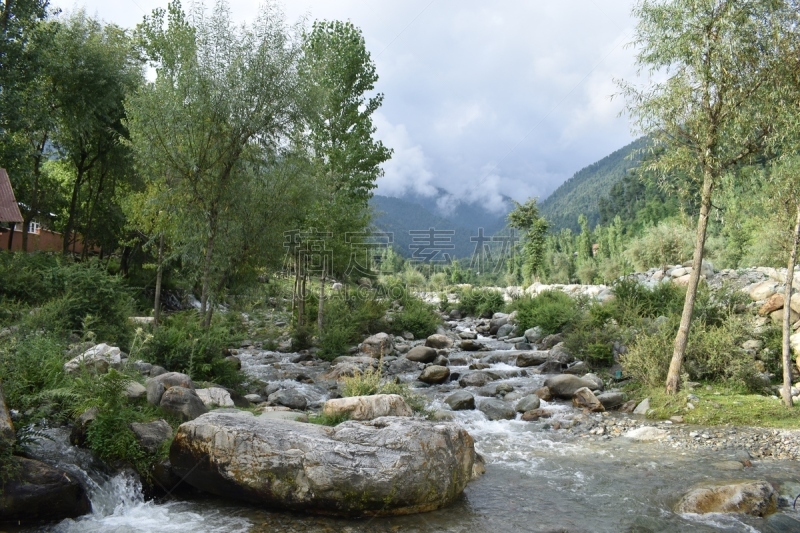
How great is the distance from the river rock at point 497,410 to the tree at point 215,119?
9017mm

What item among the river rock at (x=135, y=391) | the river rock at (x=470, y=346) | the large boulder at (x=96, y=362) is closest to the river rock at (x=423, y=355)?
the river rock at (x=470, y=346)

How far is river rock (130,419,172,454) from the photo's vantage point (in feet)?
24.8

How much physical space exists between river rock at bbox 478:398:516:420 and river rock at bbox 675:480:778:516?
5091 millimetres

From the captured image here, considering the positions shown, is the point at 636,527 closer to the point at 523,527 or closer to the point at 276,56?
the point at 523,527

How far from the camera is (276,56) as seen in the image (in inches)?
623

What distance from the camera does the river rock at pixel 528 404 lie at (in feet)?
41.5

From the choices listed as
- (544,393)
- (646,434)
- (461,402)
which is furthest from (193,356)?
(646,434)

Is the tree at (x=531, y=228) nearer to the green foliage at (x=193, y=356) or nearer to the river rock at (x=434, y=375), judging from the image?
the river rock at (x=434, y=375)

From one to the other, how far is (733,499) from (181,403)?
8220mm

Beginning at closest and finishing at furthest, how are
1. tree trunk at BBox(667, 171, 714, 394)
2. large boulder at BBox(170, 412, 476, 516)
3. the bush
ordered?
large boulder at BBox(170, 412, 476, 516) < tree trunk at BBox(667, 171, 714, 394) < the bush

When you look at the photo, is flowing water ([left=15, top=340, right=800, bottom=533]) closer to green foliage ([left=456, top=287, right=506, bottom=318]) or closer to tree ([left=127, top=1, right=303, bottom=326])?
tree ([left=127, top=1, right=303, bottom=326])

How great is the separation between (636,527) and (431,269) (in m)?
92.2

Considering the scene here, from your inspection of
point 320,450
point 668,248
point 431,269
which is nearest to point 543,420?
point 320,450

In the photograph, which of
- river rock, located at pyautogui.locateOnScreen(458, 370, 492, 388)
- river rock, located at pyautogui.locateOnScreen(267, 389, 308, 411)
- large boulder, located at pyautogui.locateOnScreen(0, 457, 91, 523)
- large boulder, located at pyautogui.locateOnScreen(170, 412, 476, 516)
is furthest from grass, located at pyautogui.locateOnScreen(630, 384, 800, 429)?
large boulder, located at pyautogui.locateOnScreen(0, 457, 91, 523)
